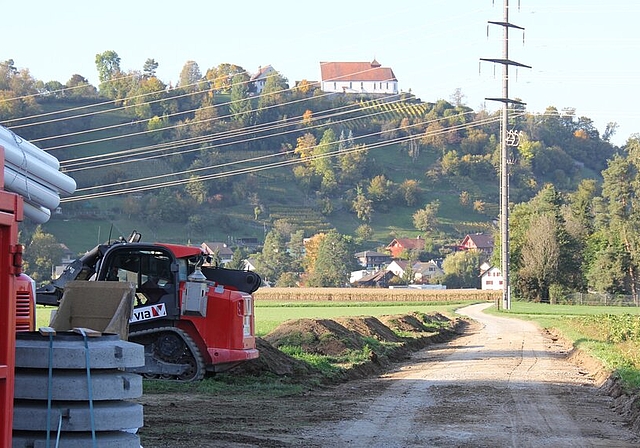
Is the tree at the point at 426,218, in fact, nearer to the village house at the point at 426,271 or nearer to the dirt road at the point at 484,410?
the village house at the point at 426,271

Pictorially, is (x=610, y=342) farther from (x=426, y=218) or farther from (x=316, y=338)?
(x=426, y=218)

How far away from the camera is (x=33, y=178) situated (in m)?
7.73

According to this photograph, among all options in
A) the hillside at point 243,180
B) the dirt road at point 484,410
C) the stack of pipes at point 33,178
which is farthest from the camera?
the hillside at point 243,180

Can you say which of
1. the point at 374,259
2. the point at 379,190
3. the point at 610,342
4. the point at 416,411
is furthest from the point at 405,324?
the point at 379,190

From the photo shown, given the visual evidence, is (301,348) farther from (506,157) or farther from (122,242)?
(506,157)

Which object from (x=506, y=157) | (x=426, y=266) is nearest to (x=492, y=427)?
(x=506, y=157)

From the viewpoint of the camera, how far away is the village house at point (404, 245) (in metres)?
167

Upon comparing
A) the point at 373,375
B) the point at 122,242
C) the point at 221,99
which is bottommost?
the point at 373,375

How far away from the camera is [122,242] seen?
19.1 metres

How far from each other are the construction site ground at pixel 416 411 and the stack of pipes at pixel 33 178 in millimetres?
4759

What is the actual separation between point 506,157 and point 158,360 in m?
54.5

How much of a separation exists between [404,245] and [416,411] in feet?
503

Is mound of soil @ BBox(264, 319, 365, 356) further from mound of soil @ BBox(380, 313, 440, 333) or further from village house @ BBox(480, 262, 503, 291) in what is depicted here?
village house @ BBox(480, 262, 503, 291)

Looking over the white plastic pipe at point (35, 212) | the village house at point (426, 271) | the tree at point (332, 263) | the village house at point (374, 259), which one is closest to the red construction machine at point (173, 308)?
the white plastic pipe at point (35, 212)
